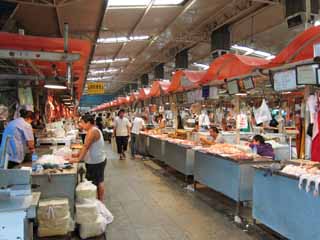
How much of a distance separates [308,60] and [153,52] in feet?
40.4

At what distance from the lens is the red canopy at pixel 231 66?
5469 millimetres

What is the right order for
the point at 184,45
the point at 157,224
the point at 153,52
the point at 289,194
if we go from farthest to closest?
the point at 153,52, the point at 184,45, the point at 157,224, the point at 289,194

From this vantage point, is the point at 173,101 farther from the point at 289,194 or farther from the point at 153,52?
the point at 153,52

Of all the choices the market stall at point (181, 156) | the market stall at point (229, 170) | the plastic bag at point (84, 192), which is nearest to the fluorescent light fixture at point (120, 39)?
the market stall at point (181, 156)

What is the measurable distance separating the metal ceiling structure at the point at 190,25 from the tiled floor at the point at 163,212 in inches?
178

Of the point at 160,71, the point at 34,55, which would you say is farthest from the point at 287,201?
the point at 160,71

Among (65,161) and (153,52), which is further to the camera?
(153,52)

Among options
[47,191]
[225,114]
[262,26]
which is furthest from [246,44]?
[47,191]

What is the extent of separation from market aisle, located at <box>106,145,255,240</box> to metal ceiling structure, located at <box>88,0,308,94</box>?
4.54m

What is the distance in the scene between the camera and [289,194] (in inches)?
167

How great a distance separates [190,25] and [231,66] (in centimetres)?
614

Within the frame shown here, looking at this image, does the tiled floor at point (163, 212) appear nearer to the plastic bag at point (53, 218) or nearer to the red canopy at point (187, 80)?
the plastic bag at point (53, 218)

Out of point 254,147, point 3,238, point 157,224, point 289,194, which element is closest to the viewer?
point 3,238

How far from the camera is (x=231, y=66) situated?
6.00 meters
